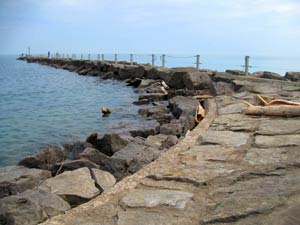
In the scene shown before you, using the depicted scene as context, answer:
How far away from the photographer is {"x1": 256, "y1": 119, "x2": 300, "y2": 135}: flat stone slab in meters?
4.70

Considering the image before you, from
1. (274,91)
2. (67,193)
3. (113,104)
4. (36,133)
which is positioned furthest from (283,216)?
(113,104)

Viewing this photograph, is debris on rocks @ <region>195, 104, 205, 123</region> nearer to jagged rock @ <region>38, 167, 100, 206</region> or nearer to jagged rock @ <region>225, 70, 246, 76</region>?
jagged rock @ <region>38, 167, 100, 206</region>

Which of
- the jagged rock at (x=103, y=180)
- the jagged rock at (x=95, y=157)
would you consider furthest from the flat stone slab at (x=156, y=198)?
the jagged rock at (x=95, y=157)

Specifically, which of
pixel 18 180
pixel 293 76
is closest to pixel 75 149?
pixel 18 180

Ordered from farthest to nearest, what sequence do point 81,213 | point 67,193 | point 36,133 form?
point 36,133 → point 67,193 → point 81,213

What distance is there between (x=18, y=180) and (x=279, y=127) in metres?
3.67

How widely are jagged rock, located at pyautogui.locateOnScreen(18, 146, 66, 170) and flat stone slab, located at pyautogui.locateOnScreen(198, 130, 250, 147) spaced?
327 centimetres

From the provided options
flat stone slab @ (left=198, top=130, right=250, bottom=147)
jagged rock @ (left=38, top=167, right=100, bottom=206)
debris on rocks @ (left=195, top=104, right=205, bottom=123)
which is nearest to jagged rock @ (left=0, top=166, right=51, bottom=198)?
jagged rock @ (left=38, top=167, right=100, bottom=206)

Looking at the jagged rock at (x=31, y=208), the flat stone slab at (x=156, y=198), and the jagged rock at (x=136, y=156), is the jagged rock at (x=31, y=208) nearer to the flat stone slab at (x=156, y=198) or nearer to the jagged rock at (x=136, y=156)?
the flat stone slab at (x=156, y=198)

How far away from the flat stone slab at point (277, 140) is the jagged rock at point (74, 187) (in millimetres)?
2018

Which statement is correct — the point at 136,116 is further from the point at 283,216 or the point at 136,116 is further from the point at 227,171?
the point at 283,216

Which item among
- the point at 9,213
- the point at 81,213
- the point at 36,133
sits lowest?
the point at 36,133

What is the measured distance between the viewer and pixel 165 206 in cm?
276

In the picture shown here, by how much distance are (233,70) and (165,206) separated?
A: 13917 mm
